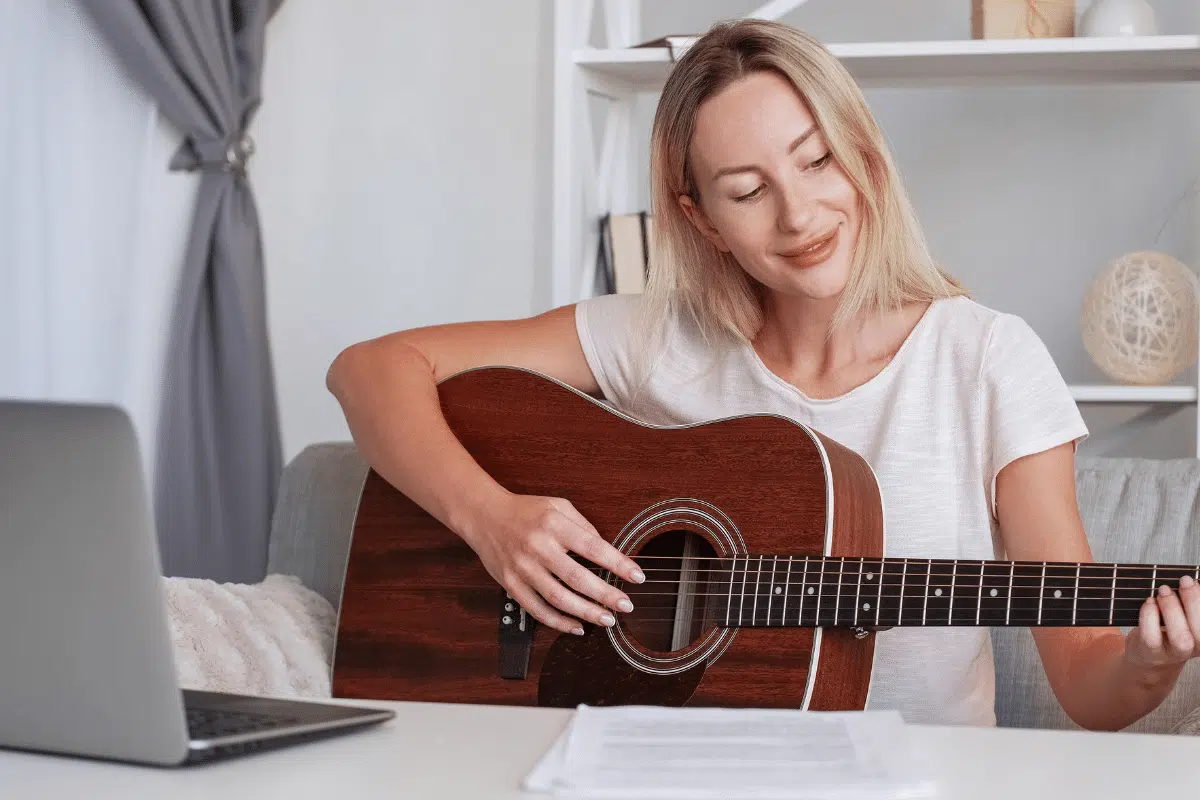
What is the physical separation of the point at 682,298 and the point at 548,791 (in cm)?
102

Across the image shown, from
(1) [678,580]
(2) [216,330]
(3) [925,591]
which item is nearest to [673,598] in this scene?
(1) [678,580]

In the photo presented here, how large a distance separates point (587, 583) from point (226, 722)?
492 millimetres

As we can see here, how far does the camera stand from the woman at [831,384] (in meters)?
1.29

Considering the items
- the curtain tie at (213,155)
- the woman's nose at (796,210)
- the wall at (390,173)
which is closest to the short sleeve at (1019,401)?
the woman's nose at (796,210)

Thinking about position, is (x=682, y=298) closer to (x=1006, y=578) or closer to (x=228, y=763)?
(x=1006, y=578)

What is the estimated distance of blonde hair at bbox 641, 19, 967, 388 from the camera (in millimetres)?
1396

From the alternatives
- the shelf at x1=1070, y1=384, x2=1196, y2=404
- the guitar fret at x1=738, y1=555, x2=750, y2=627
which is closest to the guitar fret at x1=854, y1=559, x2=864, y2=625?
the guitar fret at x1=738, y1=555, x2=750, y2=627

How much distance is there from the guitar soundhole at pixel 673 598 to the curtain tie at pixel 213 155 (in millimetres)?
1637

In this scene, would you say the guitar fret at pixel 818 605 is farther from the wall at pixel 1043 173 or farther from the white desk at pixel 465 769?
the wall at pixel 1043 173

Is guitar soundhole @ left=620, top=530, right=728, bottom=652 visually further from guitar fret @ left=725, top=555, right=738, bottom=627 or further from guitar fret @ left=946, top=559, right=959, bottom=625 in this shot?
guitar fret @ left=946, top=559, right=959, bottom=625

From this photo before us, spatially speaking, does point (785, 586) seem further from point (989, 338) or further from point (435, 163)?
point (435, 163)

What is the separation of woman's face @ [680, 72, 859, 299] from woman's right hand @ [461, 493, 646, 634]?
0.38 metres

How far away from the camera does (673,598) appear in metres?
1.24

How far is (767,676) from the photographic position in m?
1.16
